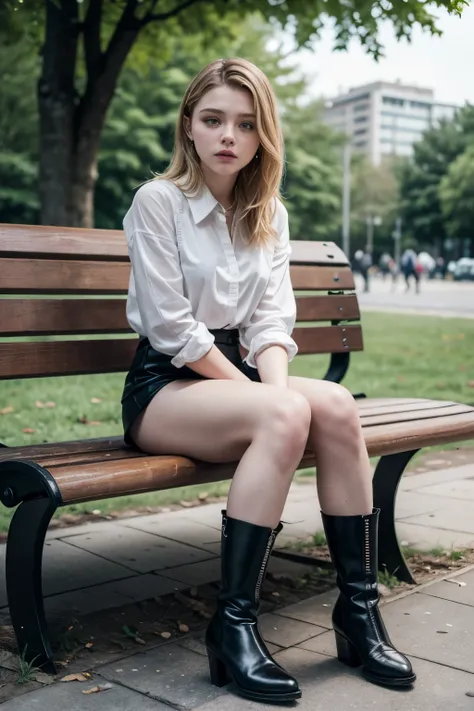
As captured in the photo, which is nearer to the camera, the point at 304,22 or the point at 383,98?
the point at 304,22

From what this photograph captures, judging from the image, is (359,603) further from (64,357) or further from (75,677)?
(64,357)

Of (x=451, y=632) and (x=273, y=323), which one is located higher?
(x=273, y=323)

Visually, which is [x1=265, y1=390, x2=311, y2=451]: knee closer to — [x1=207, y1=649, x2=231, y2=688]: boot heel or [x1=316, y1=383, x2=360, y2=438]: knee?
[x1=316, y1=383, x2=360, y2=438]: knee

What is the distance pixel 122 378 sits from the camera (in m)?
8.19

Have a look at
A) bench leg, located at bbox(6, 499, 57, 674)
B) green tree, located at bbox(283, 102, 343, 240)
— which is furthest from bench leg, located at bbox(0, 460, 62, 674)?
green tree, located at bbox(283, 102, 343, 240)

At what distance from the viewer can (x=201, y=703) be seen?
2.30 meters

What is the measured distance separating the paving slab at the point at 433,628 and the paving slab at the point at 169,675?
0.60 metres

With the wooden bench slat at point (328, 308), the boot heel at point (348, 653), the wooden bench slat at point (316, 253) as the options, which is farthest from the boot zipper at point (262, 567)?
the wooden bench slat at point (316, 253)

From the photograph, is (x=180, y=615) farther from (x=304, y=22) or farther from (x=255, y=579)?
(x=304, y=22)

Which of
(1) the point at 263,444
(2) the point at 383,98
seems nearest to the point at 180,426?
(1) the point at 263,444

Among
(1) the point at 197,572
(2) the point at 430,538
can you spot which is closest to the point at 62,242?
(1) the point at 197,572

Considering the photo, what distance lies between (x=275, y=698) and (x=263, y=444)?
2.00 feet

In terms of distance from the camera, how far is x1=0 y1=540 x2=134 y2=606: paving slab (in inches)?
126

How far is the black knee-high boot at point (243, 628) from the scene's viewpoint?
2.28 meters
